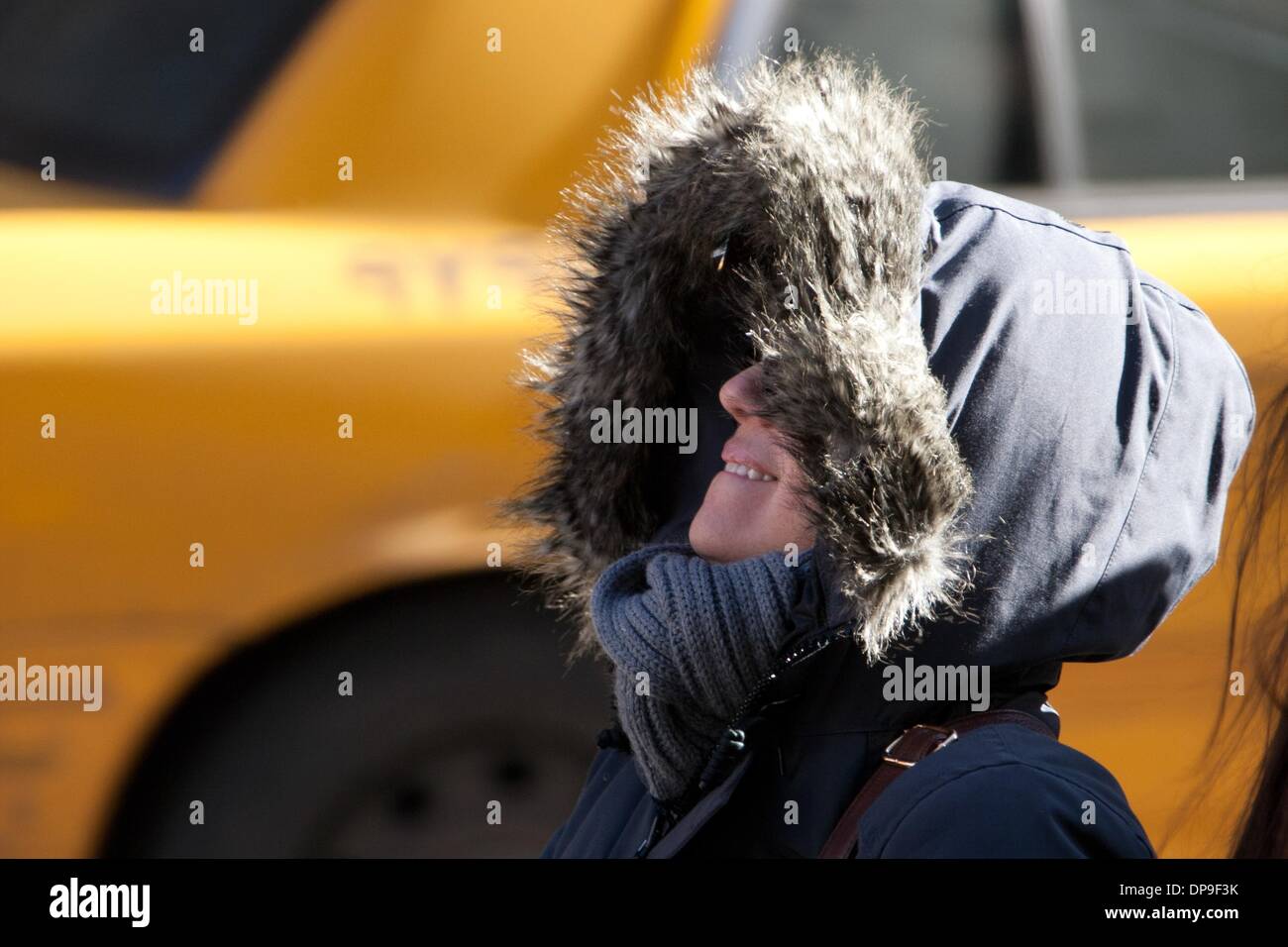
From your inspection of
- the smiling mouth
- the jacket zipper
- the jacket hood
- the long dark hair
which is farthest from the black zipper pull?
the long dark hair

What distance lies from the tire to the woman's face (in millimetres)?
910

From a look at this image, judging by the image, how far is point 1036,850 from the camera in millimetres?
1220

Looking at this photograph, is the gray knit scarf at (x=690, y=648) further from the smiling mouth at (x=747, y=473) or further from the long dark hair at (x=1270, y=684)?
the long dark hair at (x=1270, y=684)

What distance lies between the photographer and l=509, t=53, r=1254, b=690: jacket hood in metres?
1.46

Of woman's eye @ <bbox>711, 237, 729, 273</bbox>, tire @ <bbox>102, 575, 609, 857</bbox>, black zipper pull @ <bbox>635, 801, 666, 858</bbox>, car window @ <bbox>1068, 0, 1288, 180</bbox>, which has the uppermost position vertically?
car window @ <bbox>1068, 0, 1288, 180</bbox>

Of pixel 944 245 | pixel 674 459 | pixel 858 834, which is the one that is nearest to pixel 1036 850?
pixel 858 834

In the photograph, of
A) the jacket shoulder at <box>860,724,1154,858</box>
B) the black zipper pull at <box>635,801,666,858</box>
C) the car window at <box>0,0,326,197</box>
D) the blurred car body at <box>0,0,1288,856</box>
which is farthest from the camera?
the car window at <box>0,0,326,197</box>

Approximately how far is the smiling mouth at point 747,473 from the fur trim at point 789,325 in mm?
102

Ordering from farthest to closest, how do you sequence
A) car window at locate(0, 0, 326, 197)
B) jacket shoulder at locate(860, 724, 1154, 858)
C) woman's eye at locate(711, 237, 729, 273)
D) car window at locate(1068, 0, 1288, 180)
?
1. car window at locate(1068, 0, 1288, 180)
2. car window at locate(0, 0, 326, 197)
3. woman's eye at locate(711, 237, 729, 273)
4. jacket shoulder at locate(860, 724, 1154, 858)

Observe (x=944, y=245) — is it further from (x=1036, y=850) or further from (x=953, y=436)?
(x=1036, y=850)

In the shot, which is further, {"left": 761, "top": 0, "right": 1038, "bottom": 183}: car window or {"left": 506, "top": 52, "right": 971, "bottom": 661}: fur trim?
{"left": 761, "top": 0, "right": 1038, "bottom": 183}: car window

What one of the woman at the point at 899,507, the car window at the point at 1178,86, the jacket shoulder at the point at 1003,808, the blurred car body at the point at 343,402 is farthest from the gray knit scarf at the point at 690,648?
the car window at the point at 1178,86

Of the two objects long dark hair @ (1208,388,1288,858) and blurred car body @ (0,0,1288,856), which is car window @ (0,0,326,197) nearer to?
blurred car body @ (0,0,1288,856)

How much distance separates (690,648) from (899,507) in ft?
0.82
